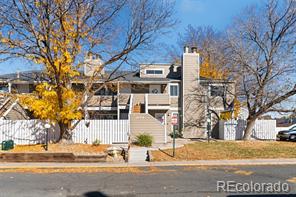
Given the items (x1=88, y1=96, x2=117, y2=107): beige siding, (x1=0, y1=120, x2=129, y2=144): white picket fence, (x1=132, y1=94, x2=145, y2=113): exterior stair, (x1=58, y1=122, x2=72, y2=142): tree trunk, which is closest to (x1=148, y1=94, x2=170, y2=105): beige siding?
(x1=132, y1=94, x2=145, y2=113): exterior stair

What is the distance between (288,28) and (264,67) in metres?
3.39

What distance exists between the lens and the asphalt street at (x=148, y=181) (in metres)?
8.37

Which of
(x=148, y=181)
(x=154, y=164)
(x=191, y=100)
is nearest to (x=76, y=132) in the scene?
(x=154, y=164)

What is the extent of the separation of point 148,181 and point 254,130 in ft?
58.1

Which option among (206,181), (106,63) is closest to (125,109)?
(106,63)

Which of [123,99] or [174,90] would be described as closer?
[123,99]

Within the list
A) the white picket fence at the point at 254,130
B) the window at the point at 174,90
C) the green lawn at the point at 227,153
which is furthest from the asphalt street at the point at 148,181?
the window at the point at 174,90

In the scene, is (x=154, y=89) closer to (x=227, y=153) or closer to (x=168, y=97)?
(x=168, y=97)

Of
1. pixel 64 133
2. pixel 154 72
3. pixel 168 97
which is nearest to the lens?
pixel 64 133

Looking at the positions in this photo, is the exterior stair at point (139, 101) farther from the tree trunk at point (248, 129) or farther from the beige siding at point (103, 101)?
the tree trunk at point (248, 129)

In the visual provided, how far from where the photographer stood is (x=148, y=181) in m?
9.96

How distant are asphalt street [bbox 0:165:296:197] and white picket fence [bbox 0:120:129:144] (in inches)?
303

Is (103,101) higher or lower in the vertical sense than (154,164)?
higher

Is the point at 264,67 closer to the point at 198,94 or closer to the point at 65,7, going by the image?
the point at 198,94
